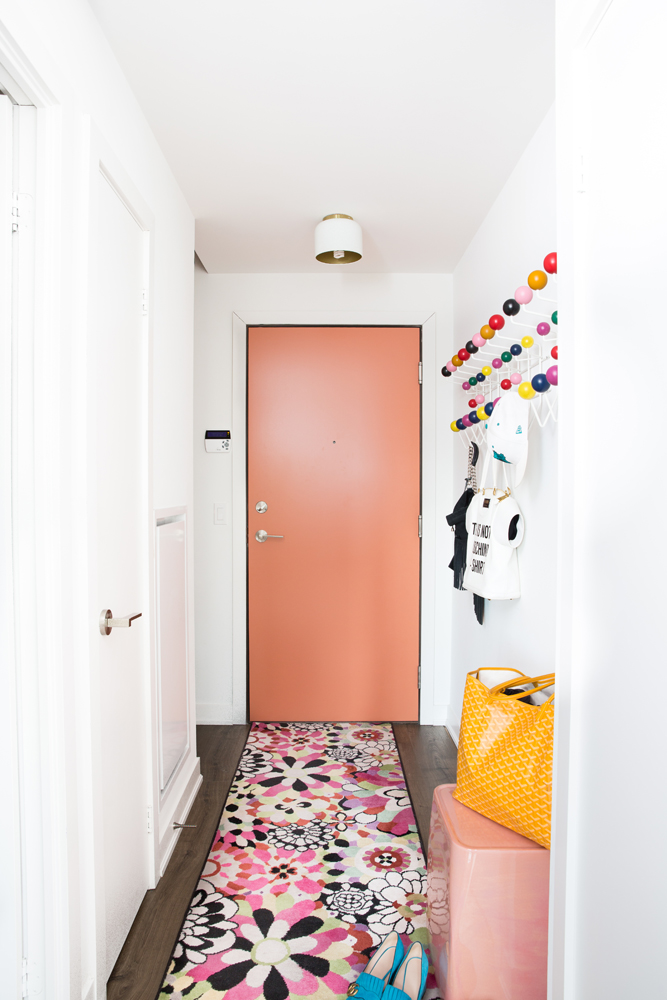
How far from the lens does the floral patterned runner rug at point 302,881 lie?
153 cm

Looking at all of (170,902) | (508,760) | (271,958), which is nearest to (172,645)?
(170,902)

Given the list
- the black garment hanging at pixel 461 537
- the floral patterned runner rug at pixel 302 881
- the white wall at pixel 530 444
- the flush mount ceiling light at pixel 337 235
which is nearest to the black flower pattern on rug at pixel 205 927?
the floral patterned runner rug at pixel 302 881

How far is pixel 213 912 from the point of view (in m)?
1.74

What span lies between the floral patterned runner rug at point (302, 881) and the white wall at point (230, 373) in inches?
24.2

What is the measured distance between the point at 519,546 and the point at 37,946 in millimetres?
1594

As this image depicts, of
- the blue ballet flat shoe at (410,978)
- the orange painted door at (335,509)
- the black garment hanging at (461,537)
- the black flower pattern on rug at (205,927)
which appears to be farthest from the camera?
the orange painted door at (335,509)

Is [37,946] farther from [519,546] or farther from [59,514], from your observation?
[519,546]

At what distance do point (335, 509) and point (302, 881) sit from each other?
1676mm

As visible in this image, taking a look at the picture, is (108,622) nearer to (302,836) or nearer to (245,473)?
(302,836)

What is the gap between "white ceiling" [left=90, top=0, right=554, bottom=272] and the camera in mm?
1417

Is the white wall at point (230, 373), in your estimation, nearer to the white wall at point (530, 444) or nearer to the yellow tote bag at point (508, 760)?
the white wall at point (530, 444)

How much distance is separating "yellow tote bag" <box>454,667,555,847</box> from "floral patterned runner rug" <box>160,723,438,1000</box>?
542mm

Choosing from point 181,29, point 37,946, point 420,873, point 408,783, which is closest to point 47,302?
point 181,29

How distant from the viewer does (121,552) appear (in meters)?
1.63
